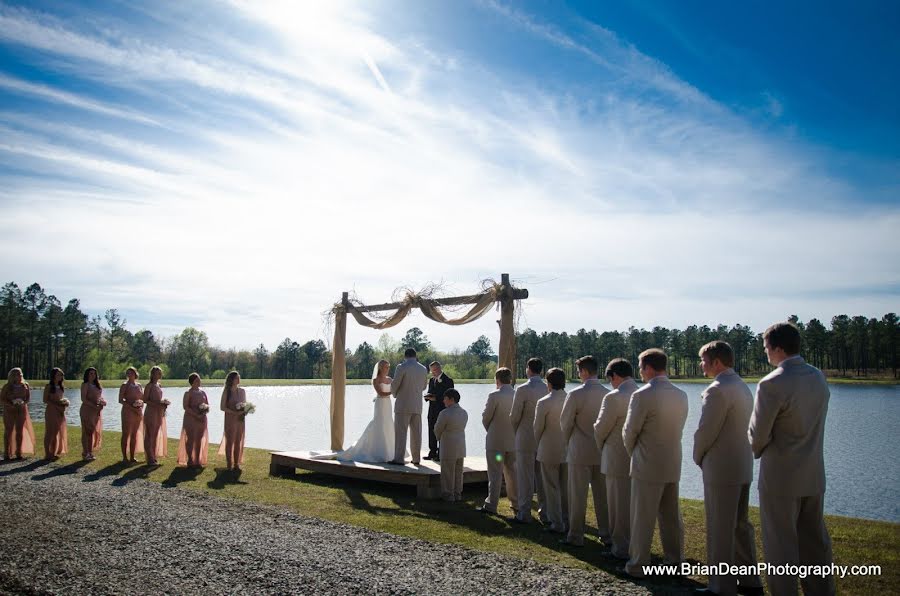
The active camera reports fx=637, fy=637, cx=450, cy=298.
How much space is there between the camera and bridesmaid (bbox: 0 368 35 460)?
1414cm

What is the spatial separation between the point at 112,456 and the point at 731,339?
99.8 m

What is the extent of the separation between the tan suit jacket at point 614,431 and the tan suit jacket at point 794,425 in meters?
1.99

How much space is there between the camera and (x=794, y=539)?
508cm

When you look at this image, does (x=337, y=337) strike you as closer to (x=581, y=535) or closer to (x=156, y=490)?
(x=156, y=490)

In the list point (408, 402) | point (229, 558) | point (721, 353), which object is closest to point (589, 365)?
point (721, 353)

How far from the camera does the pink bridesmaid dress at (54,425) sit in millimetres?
14227

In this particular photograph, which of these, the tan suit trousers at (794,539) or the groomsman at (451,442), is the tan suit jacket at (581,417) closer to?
the groomsman at (451,442)

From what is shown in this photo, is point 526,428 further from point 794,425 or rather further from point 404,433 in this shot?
point 794,425

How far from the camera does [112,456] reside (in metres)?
15.3

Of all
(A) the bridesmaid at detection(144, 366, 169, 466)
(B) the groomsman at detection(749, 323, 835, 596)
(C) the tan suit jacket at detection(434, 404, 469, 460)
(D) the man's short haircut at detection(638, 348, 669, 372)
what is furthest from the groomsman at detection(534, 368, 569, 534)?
(A) the bridesmaid at detection(144, 366, 169, 466)

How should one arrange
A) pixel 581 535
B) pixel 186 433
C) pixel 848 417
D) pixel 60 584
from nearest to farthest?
1. pixel 60 584
2. pixel 581 535
3. pixel 186 433
4. pixel 848 417

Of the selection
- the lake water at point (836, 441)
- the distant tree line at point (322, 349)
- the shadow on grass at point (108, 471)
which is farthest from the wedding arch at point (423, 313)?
the distant tree line at point (322, 349)

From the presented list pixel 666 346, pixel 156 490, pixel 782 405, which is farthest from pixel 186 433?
pixel 666 346

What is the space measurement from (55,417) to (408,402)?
857 centimetres
